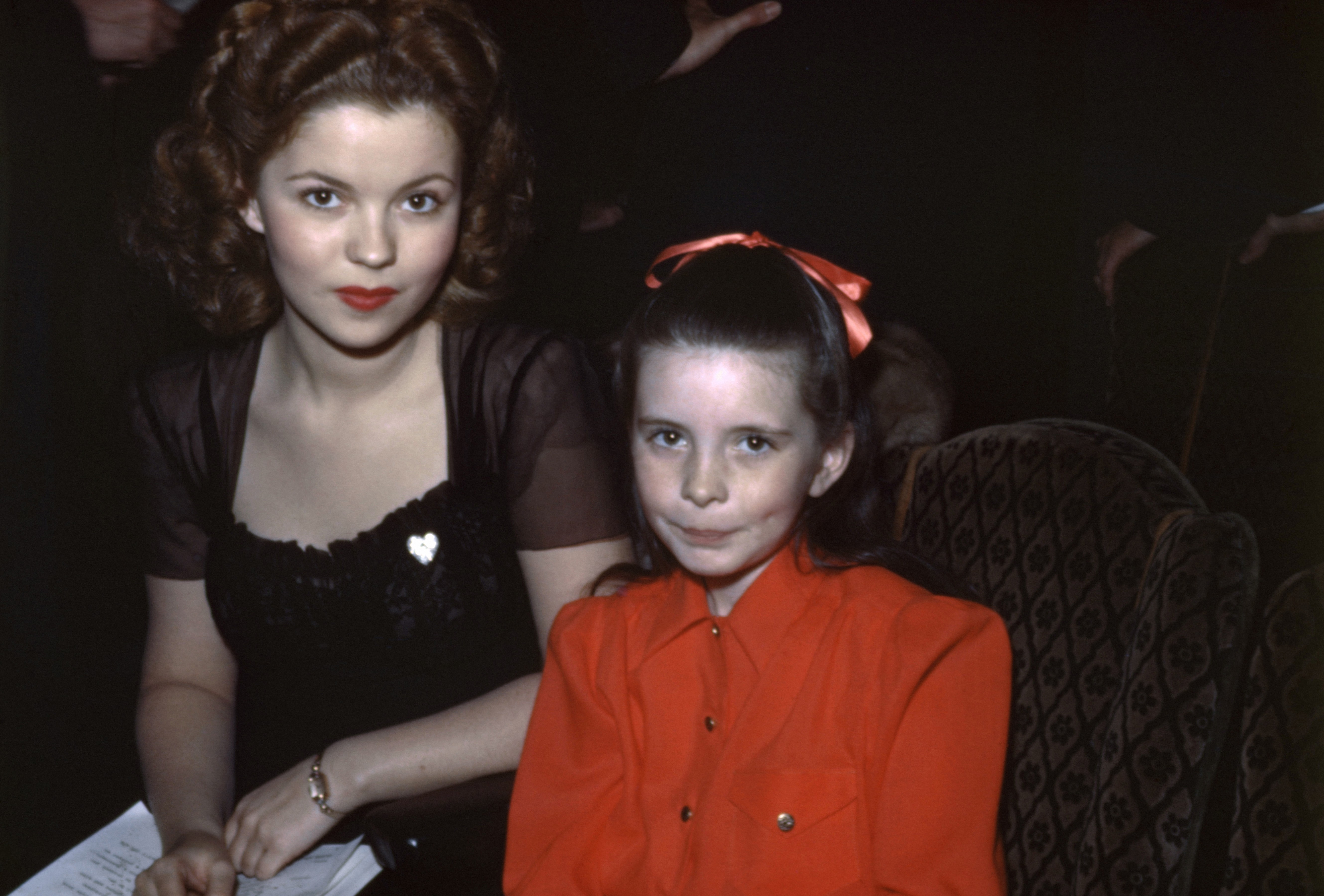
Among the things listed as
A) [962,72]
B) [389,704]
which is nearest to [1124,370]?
[962,72]

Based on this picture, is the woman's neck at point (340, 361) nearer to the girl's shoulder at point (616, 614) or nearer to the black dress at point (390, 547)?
the black dress at point (390, 547)

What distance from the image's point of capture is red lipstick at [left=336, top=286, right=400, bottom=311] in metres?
1.03

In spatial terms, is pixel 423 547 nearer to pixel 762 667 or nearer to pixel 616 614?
pixel 616 614

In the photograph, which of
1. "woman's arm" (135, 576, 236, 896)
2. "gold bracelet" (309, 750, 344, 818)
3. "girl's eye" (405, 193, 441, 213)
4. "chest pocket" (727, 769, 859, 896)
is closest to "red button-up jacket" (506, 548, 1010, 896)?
"chest pocket" (727, 769, 859, 896)

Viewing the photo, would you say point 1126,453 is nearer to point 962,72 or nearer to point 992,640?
point 992,640

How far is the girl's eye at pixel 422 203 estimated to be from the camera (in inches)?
40.2

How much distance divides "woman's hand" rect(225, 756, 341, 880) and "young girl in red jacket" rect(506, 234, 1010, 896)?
263 millimetres

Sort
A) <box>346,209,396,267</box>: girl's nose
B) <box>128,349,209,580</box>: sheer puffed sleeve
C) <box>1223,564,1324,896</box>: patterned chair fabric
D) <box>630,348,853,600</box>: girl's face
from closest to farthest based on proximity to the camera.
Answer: <box>1223,564,1324,896</box>: patterned chair fabric < <box>630,348,853,600</box>: girl's face < <box>346,209,396,267</box>: girl's nose < <box>128,349,209,580</box>: sheer puffed sleeve

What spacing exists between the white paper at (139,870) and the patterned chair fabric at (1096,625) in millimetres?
753

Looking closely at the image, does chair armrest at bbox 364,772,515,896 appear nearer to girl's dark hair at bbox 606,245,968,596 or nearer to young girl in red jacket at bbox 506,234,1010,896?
young girl in red jacket at bbox 506,234,1010,896

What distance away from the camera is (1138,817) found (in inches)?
34.1

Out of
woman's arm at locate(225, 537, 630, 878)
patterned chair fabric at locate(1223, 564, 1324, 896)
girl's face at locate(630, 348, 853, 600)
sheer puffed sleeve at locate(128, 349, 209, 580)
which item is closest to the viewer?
patterned chair fabric at locate(1223, 564, 1324, 896)

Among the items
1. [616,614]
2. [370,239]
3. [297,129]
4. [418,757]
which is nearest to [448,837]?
[418,757]

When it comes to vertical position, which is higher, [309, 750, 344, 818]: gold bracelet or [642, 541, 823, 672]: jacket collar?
[642, 541, 823, 672]: jacket collar
